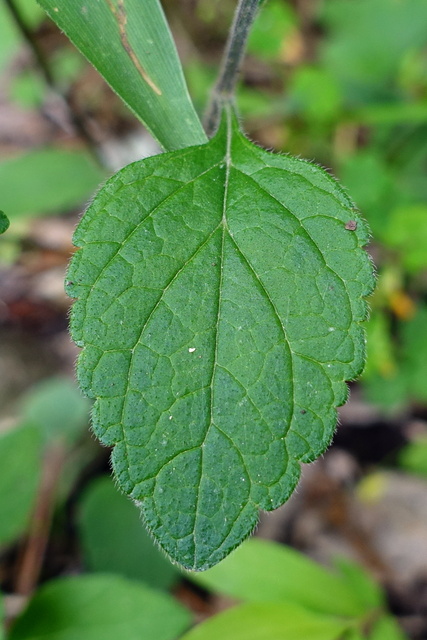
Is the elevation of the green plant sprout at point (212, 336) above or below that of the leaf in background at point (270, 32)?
below

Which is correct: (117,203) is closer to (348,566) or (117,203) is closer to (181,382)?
(181,382)

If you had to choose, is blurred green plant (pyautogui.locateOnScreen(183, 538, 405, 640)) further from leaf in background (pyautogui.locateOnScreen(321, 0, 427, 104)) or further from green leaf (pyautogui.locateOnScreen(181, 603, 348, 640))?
leaf in background (pyautogui.locateOnScreen(321, 0, 427, 104))

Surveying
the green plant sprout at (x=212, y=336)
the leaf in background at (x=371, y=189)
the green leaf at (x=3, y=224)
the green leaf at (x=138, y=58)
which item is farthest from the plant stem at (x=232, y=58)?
the leaf in background at (x=371, y=189)

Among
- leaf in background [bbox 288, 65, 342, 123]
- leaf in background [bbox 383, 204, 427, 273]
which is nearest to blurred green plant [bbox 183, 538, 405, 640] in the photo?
leaf in background [bbox 383, 204, 427, 273]

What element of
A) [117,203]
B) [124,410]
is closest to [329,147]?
[117,203]

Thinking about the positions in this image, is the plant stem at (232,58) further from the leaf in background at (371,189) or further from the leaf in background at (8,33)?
the leaf in background at (8,33)

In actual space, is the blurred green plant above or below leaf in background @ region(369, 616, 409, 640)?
above
